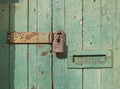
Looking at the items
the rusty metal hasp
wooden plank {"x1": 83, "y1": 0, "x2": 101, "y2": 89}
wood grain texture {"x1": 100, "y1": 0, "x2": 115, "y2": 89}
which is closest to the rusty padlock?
the rusty metal hasp

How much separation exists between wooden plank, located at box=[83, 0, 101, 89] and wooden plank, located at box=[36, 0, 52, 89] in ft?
0.67

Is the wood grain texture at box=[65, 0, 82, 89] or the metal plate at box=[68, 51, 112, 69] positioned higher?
the wood grain texture at box=[65, 0, 82, 89]

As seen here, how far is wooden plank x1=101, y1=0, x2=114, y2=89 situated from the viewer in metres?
2.87

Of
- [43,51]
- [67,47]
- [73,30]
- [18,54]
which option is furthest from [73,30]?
[18,54]

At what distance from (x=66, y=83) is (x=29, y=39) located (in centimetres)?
33

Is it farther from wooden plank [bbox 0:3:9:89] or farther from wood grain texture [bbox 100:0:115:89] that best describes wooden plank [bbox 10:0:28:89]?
wood grain texture [bbox 100:0:115:89]

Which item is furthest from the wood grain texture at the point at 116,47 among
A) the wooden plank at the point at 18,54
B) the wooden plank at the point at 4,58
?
the wooden plank at the point at 4,58

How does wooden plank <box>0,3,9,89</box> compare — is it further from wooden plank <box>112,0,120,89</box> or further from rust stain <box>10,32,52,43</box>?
wooden plank <box>112,0,120,89</box>

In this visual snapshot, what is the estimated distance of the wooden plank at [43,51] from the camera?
2895mm

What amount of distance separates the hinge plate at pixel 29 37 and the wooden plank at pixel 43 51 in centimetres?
3

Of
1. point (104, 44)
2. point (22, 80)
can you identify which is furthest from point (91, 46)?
point (22, 80)

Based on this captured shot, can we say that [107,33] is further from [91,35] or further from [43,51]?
[43,51]

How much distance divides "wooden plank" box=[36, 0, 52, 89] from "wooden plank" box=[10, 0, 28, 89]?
0.08m

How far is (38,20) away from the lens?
2.91 metres
